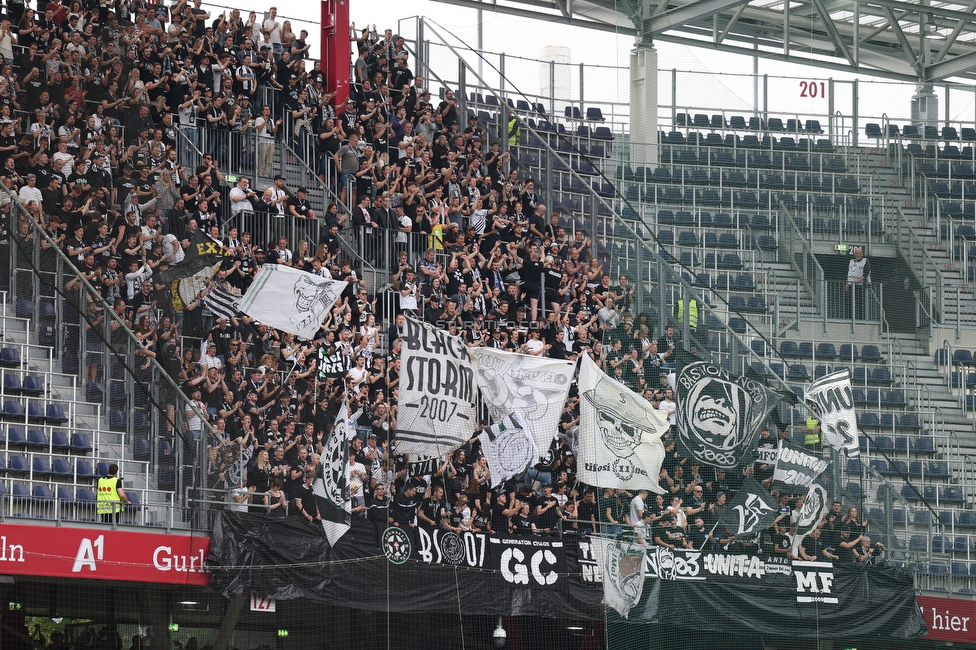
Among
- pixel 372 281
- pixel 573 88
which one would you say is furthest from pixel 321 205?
pixel 573 88

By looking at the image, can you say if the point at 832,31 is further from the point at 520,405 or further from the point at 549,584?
the point at 549,584

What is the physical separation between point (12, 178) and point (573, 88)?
10455 millimetres

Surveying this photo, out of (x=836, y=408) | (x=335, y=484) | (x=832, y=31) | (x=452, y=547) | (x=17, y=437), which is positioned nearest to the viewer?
(x=17, y=437)

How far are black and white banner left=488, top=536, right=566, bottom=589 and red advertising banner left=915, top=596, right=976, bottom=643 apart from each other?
169 inches

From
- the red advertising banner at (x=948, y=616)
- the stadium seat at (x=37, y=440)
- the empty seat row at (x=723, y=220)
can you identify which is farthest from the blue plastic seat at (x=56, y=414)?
the red advertising banner at (x=948, y=616)

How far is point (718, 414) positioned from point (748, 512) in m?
1.17

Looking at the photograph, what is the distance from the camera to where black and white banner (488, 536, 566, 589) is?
16.8 meters

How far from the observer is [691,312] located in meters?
16.7

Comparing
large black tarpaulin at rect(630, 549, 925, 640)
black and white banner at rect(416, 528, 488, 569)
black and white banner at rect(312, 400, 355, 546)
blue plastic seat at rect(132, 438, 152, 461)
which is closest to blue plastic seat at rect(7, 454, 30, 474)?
blue plastic seat at rect(132, 438, 152, 461)

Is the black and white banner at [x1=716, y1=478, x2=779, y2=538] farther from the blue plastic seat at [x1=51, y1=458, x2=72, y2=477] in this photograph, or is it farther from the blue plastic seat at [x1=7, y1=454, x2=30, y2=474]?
the blue plastic seat at [x1=7, y1=454, x2=30, y2=474]

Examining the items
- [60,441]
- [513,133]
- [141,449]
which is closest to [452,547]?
[141,449]

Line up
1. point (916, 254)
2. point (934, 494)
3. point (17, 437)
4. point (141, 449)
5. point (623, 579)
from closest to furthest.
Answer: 1. point (17, 437)
2. point (623, 579)
3. point (141, 449)
4. point (934, 494)
5. point (916, 254)

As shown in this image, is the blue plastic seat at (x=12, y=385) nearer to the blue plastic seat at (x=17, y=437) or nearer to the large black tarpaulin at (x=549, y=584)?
the blue plastic seat at (x=17, y=437)

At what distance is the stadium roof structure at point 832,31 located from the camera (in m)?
26.3
